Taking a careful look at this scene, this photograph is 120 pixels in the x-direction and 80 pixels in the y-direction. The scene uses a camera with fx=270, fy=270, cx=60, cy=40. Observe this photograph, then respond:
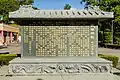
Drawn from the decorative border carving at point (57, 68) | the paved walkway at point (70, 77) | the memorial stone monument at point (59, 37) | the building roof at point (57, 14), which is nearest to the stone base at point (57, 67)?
the decorative border carving at point (57, 68)

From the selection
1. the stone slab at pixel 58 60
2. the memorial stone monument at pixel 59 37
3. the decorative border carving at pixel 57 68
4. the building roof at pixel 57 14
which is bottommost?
the decorative border carving at pixel 57 68

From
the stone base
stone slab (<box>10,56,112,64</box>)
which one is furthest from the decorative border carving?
stone slab (<box>10,56,112,64</box>)

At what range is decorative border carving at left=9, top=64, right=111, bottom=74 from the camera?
46.2ft

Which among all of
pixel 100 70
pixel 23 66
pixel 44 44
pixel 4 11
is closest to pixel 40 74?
pixel 23 66

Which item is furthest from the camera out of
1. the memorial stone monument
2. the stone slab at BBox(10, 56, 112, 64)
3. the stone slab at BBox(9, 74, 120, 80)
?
the memorial stone monument

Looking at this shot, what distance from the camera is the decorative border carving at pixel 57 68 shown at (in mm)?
14086

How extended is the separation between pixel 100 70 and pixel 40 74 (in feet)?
10.4

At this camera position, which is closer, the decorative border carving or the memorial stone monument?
the decorative border carving

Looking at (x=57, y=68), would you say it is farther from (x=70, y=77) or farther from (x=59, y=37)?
(x=59, y=37)

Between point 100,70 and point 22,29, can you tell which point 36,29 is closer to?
point 22,29

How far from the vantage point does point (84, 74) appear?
14227mm

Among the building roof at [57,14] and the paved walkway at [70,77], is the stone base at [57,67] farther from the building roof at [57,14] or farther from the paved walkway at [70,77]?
the building roof at [57,14]

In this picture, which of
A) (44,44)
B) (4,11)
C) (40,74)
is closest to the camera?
(40,74)

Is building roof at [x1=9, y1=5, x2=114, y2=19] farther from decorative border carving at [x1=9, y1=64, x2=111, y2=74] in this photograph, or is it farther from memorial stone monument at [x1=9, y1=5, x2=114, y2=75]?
decorative border carving at [x1=9, y1=64, x2=111, y2=74]
